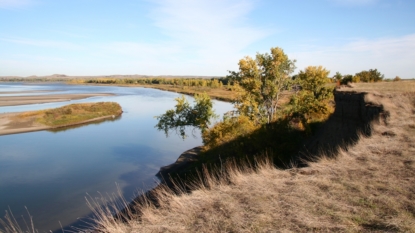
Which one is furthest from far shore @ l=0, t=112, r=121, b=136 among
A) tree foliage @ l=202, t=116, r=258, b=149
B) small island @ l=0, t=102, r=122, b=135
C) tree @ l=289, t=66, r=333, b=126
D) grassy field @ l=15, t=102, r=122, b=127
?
tree @ l=289, t=66, r=333, b=126

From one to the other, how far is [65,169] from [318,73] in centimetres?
2400

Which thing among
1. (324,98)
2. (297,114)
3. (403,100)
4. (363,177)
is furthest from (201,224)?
(324,98)

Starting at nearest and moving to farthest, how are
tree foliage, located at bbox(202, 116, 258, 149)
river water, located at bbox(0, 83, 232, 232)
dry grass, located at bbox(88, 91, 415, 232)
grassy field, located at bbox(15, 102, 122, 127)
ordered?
dry grass, located at bbox(88, 91, 415, 232) < river water, located at bbox(0, 83, 232, 232) < tree foliage, located at bbox(202, 116, 258, 149) < grassy field, located at bbox(15, 102, 122, 127)

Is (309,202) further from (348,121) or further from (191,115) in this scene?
(191,115)

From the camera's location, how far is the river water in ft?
52.3

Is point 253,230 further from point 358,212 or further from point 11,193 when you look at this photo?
point 11,193

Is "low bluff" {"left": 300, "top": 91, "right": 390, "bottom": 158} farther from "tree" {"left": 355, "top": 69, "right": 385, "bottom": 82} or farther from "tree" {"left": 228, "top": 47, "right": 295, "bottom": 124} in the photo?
"tree" {"left": 355, "top": 69, "right": 385, "bottom": 82}

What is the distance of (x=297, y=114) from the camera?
18641 millimetres

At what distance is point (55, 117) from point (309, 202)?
44.6 meters

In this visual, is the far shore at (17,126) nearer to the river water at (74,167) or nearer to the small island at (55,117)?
the small island at (55,117)

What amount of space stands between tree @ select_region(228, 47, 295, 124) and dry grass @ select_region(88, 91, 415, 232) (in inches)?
516

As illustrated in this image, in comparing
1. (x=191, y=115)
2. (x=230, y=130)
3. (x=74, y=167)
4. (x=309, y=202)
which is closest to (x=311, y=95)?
(x=230, y=130)

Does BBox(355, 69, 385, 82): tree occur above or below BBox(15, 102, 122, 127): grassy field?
above

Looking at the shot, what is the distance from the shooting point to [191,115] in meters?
23.4
